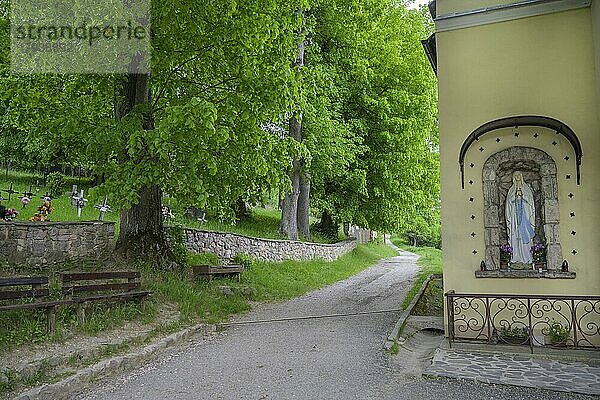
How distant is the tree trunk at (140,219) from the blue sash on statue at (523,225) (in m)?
6.82

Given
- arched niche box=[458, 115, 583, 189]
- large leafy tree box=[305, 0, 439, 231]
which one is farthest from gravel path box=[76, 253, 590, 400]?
large leafy tree box=[305, 0, 439, 231]

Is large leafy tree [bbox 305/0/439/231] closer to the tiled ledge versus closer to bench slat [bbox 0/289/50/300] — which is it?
the tiled ledge

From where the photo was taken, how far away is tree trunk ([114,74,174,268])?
33.0 ft

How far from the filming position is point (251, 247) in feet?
47.0

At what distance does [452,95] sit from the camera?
7.98 meters

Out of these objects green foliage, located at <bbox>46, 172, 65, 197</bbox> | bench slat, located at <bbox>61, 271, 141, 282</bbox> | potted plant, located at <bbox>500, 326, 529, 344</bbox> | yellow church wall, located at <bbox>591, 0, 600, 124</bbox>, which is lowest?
potted plant, located at <bbox>500, 326, 529, 344</bbox>

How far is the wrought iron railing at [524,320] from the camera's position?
6.69 meters

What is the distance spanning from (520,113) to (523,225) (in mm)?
1721

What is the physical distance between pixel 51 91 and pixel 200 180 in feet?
12.9

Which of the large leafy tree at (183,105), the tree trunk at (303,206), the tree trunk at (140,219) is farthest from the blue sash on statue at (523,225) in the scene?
the tree trunk at (303,206)

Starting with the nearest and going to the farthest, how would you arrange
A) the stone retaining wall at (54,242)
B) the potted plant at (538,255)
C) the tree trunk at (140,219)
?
the potted plant at (538,255)
the stone retaining wall at (54,242)
the tree trunk at (140,219)

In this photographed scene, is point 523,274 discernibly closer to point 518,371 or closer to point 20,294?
point 518,371

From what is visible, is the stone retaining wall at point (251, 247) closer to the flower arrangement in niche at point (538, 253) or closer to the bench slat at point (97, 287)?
the bench slat at point (97, 287)

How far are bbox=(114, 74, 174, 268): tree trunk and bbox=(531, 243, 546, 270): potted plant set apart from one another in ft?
22.8
